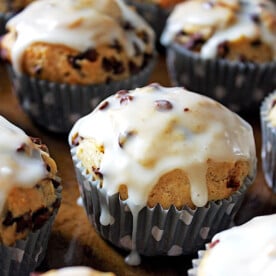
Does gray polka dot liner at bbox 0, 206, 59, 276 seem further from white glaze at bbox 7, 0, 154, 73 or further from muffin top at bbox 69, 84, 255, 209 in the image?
white glaze at bbox 7, 0, 154, 73

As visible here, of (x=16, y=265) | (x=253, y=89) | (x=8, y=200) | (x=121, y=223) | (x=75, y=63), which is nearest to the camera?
(x=8, y=200)

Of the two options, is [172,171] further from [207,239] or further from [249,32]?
[249,32]

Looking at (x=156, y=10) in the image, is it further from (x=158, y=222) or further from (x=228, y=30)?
(x=158, y=222)

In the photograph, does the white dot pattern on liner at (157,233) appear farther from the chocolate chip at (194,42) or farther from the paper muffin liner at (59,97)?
the chocolate chip at (194,42)

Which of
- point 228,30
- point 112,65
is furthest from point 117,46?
point 228,30

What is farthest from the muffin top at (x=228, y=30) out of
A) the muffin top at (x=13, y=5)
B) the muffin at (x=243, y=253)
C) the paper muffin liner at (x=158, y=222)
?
the muffin at (x=243, y=253)

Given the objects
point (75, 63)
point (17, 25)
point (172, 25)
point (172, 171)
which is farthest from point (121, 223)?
point (172, 25)

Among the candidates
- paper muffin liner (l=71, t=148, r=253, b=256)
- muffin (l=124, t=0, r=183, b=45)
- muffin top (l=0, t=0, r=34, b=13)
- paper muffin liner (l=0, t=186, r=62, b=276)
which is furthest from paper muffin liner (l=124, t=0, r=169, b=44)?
paper muffin liner (l=0, t=186, r=62, b=276)
